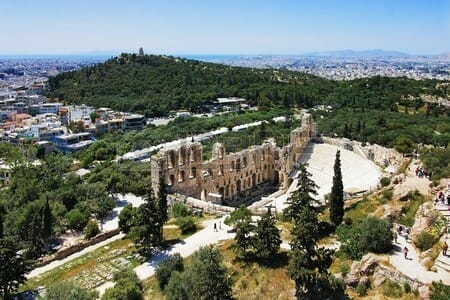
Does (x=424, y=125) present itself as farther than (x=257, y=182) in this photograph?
Yes

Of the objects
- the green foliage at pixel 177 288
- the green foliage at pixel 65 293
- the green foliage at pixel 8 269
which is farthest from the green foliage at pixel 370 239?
the green foliage at pixel 8 269

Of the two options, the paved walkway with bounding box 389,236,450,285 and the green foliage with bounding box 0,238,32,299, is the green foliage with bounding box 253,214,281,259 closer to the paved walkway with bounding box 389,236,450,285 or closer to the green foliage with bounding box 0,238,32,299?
the paved walkway with bounding box 389,236,450,285

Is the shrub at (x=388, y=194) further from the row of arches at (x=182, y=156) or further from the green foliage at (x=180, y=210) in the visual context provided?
the row of arches at (x=182, y=156)

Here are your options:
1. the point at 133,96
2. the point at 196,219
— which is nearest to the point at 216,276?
the point at 196,219

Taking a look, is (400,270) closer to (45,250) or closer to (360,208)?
(360,208)

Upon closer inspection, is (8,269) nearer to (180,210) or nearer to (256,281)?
(180,210)
